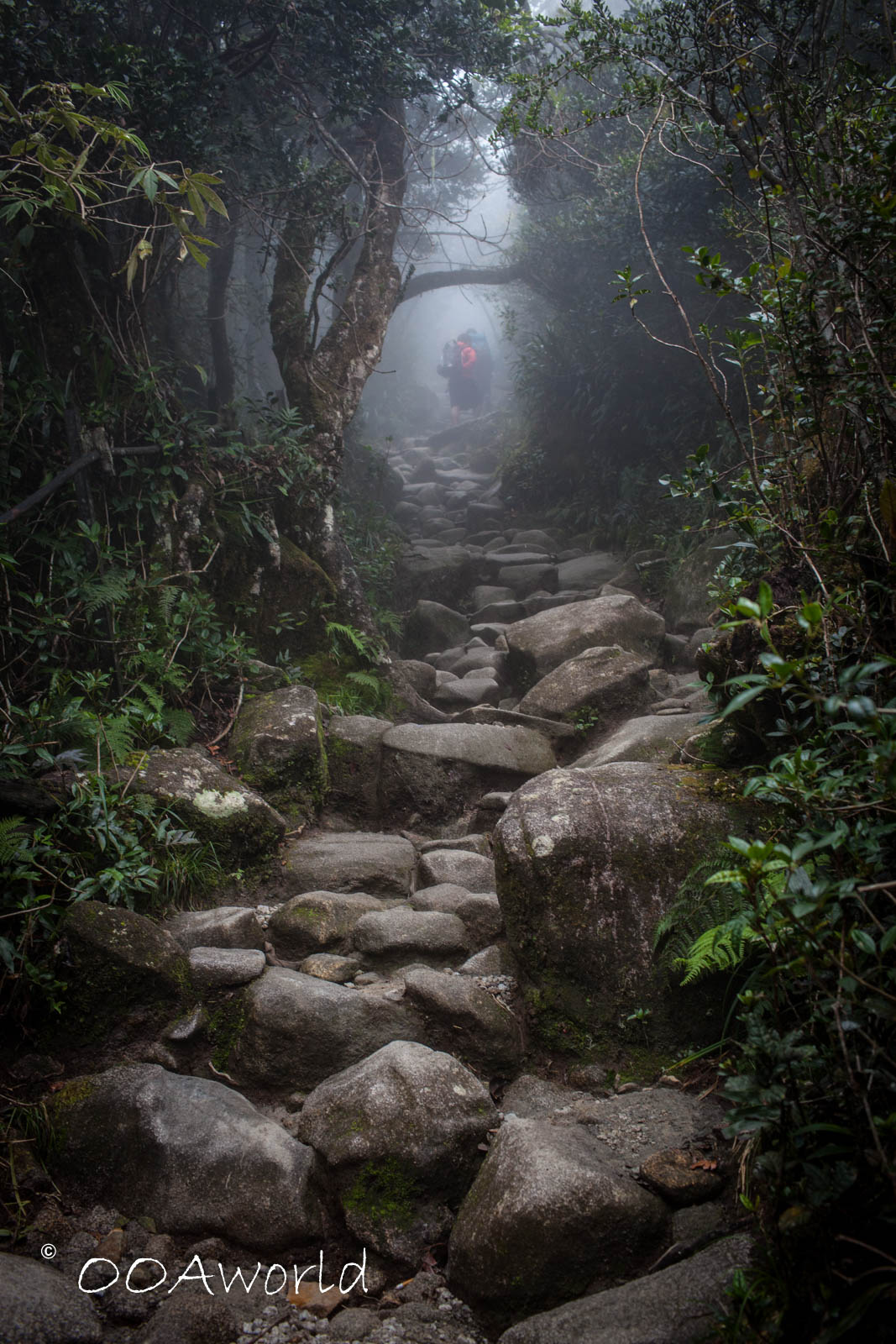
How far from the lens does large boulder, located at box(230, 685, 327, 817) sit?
14.7 ft

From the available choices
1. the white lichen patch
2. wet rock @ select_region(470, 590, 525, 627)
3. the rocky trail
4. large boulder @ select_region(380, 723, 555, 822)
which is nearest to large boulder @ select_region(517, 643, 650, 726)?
large boulder @ select_region(380, 723, 555, 822)

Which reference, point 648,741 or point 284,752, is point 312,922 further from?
point 648,741

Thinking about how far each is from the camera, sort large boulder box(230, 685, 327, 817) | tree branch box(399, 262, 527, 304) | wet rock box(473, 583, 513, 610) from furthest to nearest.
A: tree branch box(399, 262, 527, 304)
wet rock box(473, 583, 513, 610)
large boulder box(230, 685, 327, 817)

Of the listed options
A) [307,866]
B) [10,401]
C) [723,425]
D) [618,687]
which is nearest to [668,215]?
[723,425]

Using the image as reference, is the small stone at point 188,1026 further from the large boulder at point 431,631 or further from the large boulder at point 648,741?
the large boulder at point 431,631

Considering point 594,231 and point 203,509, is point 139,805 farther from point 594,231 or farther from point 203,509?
point 594,231

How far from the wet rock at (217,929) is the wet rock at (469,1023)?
86 cm

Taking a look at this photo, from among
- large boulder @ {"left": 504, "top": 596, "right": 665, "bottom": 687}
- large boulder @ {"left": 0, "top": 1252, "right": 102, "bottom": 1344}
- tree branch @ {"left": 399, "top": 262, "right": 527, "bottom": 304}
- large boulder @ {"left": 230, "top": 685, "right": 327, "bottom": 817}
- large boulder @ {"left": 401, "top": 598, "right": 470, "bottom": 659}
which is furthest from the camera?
tree branch @ {"left": 399, "top": 262, "right": 527, "bottom": 304}

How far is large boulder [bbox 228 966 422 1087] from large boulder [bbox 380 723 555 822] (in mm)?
1989

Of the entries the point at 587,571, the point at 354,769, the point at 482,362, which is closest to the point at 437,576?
the point at 587,571

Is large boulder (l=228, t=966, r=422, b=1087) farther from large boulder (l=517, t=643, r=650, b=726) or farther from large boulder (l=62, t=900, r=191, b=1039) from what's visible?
large boulder (l=517, t=643, r=650, b=726)

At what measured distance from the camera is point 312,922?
3412mm

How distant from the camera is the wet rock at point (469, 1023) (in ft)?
9.13

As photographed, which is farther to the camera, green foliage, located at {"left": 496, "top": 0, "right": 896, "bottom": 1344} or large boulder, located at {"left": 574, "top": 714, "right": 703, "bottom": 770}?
large boulder, located at {"left": 574, "top": 714, "right": 703, "bottom": 770}
